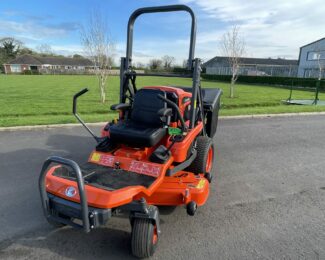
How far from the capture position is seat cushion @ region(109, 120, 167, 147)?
311 centimetres

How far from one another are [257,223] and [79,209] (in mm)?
1972

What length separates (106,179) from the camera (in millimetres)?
2834

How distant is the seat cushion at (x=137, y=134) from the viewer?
311 cm

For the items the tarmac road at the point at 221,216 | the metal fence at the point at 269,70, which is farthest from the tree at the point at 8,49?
the tarmac road at the point at 221,216

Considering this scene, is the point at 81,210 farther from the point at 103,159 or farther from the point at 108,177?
the point at 103,159

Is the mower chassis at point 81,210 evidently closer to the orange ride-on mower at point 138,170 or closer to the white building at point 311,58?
the orange ride-on mower at point 138,170

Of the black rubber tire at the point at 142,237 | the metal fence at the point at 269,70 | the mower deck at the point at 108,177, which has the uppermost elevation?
the metal fence at the point at 269,70

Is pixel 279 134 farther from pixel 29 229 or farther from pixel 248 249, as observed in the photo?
pixel 29 229

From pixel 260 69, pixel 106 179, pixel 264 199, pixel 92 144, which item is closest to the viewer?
pixel 106 179

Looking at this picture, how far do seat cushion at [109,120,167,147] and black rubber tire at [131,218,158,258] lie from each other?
94 cm

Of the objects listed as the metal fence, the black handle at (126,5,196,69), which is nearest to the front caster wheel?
the black handle at (126,5,196,69)

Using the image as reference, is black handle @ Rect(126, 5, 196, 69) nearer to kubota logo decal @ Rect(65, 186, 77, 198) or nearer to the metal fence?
kubota logo decal @ Rect(65, 186, 77, 198)

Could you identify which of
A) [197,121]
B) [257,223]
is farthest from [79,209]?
[197,121]

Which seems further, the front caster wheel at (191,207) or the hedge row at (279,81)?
the hedge row at (279,81)
